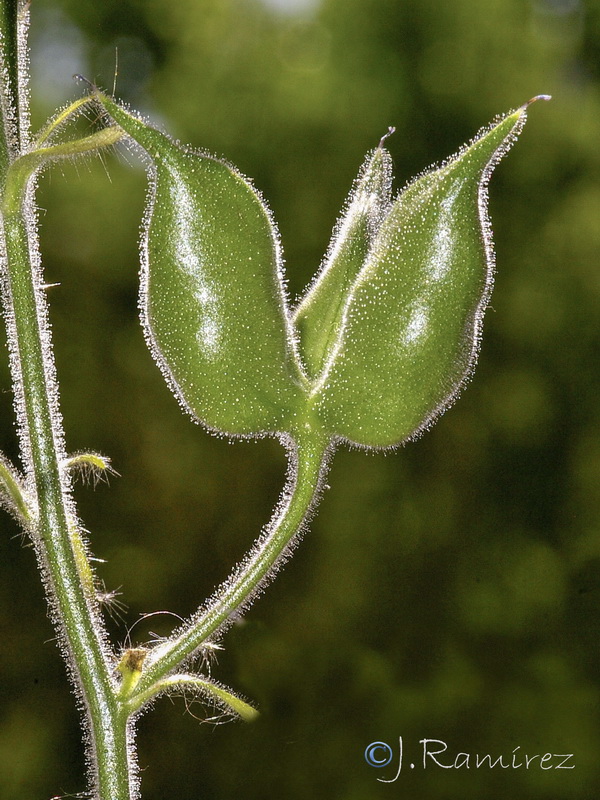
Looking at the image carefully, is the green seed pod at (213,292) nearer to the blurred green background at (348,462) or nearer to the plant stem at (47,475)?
the plant stem at (47,475)

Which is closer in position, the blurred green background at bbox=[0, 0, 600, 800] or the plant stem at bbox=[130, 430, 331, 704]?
the plant stem at bbox=[130, 430, 331, 704]

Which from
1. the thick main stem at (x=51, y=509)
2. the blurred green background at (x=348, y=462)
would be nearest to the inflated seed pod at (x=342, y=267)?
the thick main stem at (x=51, y=509)

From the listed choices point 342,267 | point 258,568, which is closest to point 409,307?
point 342,267

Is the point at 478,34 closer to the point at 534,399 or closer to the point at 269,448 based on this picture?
the point at 534,399

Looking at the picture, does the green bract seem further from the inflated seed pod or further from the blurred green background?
the blurred green background

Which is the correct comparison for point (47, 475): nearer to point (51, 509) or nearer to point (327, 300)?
point (51, 509)

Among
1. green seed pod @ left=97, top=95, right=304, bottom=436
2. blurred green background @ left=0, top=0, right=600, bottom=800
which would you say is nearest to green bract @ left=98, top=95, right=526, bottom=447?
green seed pod @ left=97, top=95, right=304, bottom=436

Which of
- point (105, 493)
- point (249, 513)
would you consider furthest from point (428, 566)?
point (105, 493)
